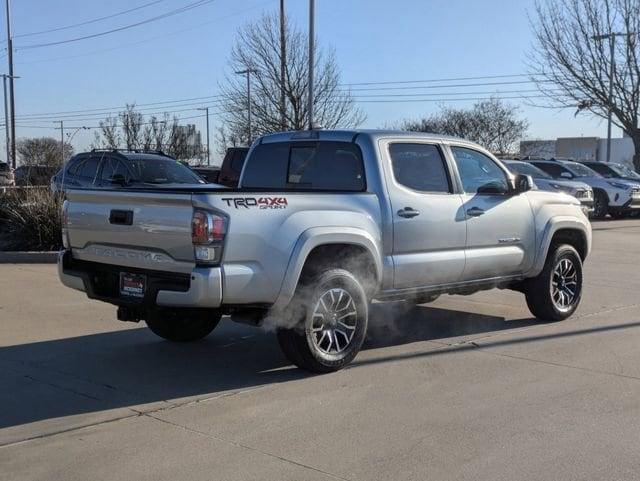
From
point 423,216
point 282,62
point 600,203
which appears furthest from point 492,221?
point 282,62

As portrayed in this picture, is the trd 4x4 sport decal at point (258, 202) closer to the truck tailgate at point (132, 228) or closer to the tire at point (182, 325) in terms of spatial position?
the truck tailgate at point (132, 228)

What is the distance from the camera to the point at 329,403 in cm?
517

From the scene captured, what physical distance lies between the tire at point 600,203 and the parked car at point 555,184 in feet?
4.85

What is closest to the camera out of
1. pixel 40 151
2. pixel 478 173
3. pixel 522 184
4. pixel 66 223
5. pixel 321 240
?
pixel 321 240

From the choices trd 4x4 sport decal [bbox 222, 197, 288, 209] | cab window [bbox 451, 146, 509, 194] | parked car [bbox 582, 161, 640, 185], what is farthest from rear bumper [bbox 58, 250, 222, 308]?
parked car [bbox 582, 161, 640, 185]

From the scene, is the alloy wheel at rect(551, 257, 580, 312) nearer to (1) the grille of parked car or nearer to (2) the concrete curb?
(2) the concrete curb

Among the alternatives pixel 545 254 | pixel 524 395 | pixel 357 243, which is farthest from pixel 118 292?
pixel 545 254

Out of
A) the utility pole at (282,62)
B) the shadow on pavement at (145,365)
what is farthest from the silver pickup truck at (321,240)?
the utility pole at (282,62)

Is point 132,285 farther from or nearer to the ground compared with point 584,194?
nearer to the ground

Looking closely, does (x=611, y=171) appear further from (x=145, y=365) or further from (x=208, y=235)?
(x=208, y=235)

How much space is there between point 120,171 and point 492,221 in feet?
30.1

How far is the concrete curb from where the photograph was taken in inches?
486

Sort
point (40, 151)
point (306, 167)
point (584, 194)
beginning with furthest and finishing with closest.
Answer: point (40, 151), point (584, 194), point (306, 167)

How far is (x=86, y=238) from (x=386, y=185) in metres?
2.58
